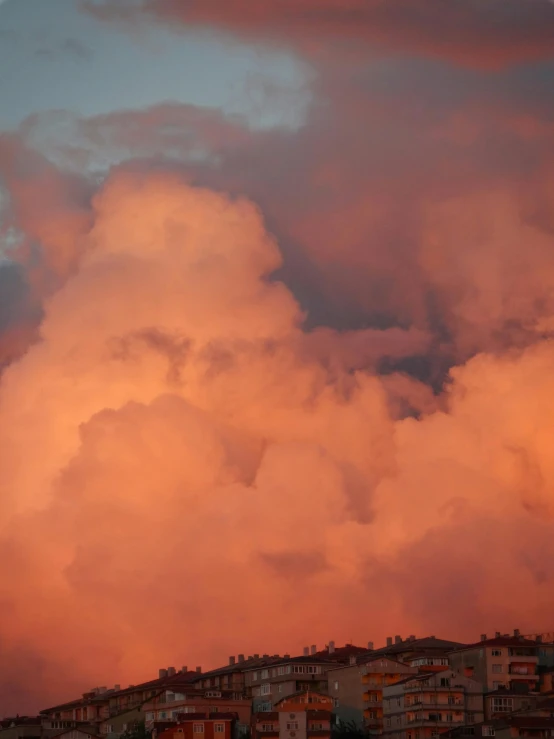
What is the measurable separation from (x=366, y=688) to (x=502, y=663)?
9.16 metres

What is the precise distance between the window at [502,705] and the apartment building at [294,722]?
10497mm

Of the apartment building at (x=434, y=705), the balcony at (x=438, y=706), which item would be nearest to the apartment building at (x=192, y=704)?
the apartment building at (x=434, y=705)

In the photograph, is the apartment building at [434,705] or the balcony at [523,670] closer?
the apartment building at [434,705]

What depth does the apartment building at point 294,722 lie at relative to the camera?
112125 millimetres

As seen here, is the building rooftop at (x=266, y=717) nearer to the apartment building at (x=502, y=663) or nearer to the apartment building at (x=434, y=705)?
the apartment building at (x=434, y=705)

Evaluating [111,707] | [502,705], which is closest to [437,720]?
[502,705]

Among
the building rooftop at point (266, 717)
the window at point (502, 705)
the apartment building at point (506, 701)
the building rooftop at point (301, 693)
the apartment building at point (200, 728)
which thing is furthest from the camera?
the building rooftop at point (301, 693)

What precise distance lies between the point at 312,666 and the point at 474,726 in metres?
20.1

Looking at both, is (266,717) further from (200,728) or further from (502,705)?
(502,705)

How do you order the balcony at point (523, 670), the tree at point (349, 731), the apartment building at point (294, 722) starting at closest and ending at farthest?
1. the apartment building at point (294, 722)
2. the tree at point (349, 731)
3. the balcony at point (523, 670)

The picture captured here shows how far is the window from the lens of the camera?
11238 centimetres

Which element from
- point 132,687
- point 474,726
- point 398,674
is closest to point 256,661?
point 132,687

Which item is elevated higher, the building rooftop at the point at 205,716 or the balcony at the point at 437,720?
the building rooftop at the point at 205,716

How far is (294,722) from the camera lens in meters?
113
